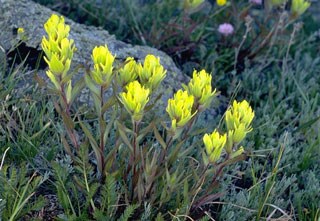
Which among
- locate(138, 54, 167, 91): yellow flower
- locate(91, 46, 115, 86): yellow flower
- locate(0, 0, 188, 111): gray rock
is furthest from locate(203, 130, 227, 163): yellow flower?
locate(0, 0, 188, 111): gray rock

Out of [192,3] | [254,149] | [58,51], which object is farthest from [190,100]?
[192,3]

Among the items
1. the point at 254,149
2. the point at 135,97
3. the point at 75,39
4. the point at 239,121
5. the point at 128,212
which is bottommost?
the point at 254,149

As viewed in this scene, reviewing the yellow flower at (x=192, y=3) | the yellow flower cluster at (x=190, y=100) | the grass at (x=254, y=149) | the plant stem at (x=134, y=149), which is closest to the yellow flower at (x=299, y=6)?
the grass at (x=254, y=149)

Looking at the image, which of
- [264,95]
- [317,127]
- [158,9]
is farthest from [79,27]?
[317,127]

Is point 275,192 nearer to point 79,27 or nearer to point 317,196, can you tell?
point 317,196

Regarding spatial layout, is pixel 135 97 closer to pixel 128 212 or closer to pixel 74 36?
pixel 128 212

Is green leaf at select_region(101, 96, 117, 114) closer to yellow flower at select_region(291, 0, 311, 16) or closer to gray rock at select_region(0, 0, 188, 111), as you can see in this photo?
gray rock at select_region(0, 0, 188, 111)

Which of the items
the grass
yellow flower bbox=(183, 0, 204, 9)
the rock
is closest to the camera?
the grass
